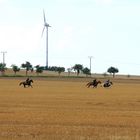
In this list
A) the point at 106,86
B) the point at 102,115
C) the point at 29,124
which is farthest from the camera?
the point at 106,86

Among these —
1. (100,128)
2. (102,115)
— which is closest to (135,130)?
(100,128)

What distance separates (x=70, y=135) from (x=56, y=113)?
902 cm

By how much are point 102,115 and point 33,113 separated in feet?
10.6

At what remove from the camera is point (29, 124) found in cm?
2255

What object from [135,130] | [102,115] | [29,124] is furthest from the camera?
[102,115]

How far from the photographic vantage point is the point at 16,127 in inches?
843

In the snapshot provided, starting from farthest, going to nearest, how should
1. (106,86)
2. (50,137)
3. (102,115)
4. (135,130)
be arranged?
(106,86) → (102,115) → (135,130) → (50,137)

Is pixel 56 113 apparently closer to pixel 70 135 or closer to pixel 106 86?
pixel 70 135

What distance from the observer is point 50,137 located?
60.8ft

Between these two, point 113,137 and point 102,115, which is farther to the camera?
point 102,115

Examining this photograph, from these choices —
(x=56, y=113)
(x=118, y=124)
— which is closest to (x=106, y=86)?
(x=56, y=113)

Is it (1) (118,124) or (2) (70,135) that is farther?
(1) (118,124)

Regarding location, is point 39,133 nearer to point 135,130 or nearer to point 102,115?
point 135,130

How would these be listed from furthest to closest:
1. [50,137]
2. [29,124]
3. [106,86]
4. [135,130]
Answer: [106,86]
[29,124]
[135,130]
[50,137]
